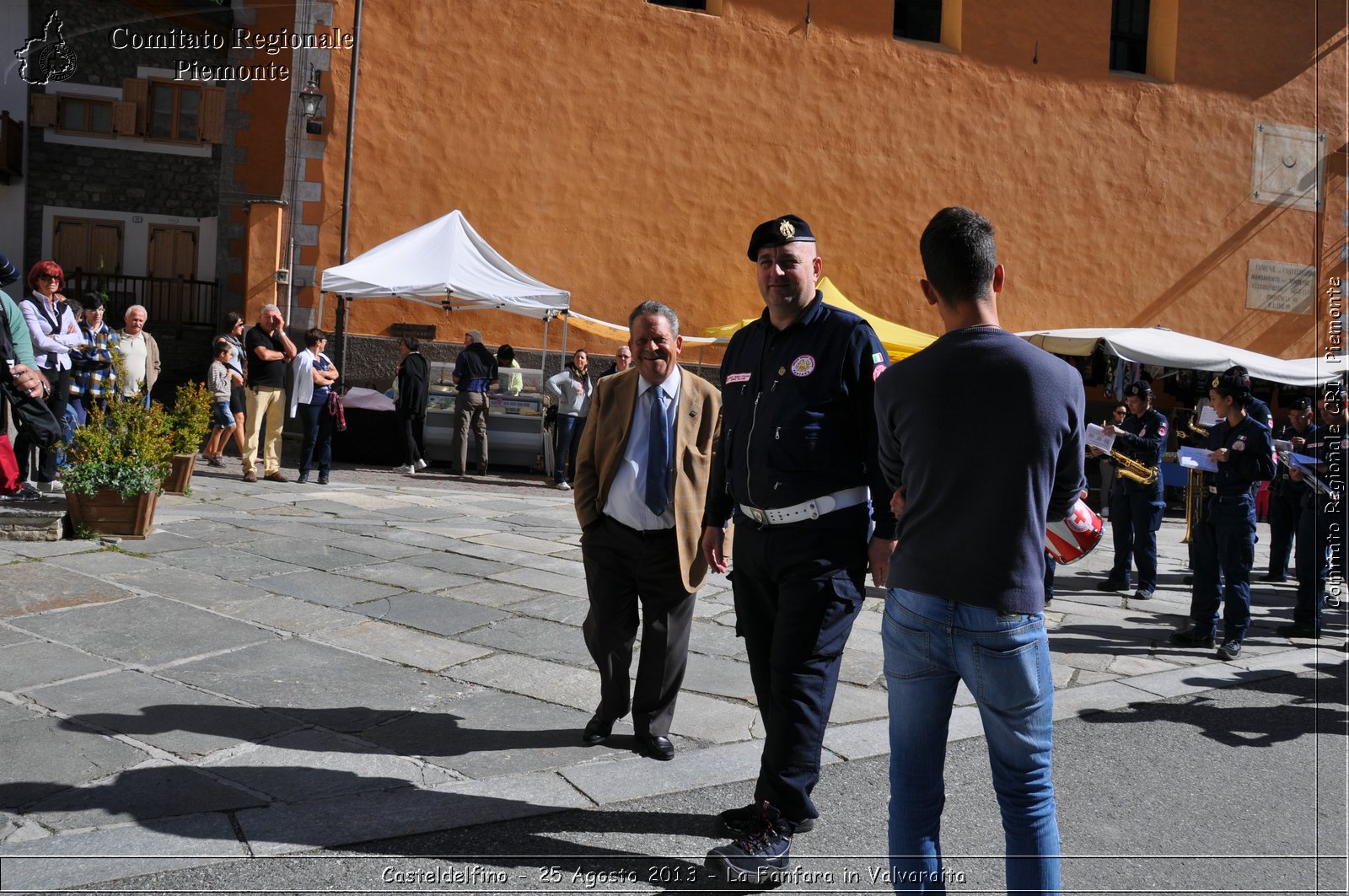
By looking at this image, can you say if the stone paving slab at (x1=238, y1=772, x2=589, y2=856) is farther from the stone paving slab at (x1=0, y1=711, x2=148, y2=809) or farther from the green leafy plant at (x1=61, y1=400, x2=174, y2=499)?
the green leafy plant at (x1=61, y1=400, x2=174, y2=499)

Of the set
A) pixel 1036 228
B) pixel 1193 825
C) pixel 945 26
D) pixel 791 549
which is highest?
pixel 945 26

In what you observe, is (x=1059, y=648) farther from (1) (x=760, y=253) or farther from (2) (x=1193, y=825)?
(1) (x=760, y=253)

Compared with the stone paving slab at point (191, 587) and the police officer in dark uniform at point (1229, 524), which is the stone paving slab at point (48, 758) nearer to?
the stone paving slab at point (191, 587)

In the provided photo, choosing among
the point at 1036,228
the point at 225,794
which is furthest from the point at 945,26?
the point at 225,794

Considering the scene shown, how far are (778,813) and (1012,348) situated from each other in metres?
1.55

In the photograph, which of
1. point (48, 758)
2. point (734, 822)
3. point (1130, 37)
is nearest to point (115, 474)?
point (48, 758)

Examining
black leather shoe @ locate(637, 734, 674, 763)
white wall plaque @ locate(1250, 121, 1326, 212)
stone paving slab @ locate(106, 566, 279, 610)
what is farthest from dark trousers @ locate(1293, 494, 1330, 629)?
white wall plaque @ locate(1250, 121, 1326, 212)

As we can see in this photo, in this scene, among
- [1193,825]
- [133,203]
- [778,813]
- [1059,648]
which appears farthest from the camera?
[133,203]

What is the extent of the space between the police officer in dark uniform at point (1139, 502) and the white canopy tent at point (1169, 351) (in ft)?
18.9

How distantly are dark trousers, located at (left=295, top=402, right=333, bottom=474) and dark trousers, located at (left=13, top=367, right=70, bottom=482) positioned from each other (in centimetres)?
290

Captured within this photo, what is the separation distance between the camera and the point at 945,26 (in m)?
18.1

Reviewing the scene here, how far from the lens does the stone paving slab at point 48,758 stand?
357 cm

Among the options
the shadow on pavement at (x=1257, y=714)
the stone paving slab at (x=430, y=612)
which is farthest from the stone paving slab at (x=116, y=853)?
the shadow on pavement at (x=1257, y=714)

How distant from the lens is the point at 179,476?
948cm
